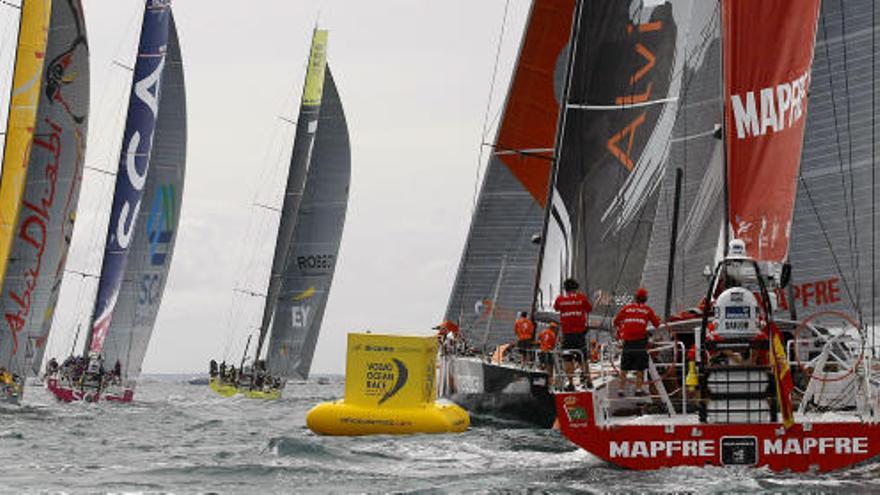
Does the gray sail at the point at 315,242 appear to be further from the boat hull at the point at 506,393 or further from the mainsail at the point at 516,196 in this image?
the boat hull at the point at 506,393

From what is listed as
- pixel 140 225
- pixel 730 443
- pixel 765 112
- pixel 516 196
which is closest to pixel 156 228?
pixel 140 225

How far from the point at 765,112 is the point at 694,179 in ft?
23.7

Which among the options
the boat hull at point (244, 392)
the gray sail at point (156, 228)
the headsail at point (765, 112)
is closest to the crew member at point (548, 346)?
the headsail at point (765, 112)

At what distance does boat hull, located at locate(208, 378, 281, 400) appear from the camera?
5300 centimetres

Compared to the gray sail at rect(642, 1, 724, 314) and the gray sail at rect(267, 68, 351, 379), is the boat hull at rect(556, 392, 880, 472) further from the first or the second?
the gray sail at rect(267, 68, 351, 379)

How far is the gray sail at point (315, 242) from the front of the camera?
182 feet

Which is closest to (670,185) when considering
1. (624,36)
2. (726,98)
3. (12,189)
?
(624,36)

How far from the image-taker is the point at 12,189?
33.9 m

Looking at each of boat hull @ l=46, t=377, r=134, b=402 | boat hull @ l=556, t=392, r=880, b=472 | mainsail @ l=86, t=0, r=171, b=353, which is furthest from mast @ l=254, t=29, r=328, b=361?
boat hull @ l=556, t=392, r=880, b=472

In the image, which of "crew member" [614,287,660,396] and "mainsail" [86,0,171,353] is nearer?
"crew member" [614,287,660,396]

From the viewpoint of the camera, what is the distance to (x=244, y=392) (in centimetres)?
5378

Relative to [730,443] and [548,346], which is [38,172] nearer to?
[548,346]

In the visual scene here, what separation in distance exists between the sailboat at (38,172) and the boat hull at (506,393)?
13.7 meters

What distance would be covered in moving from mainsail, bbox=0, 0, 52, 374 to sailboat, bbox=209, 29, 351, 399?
20.1 metres
